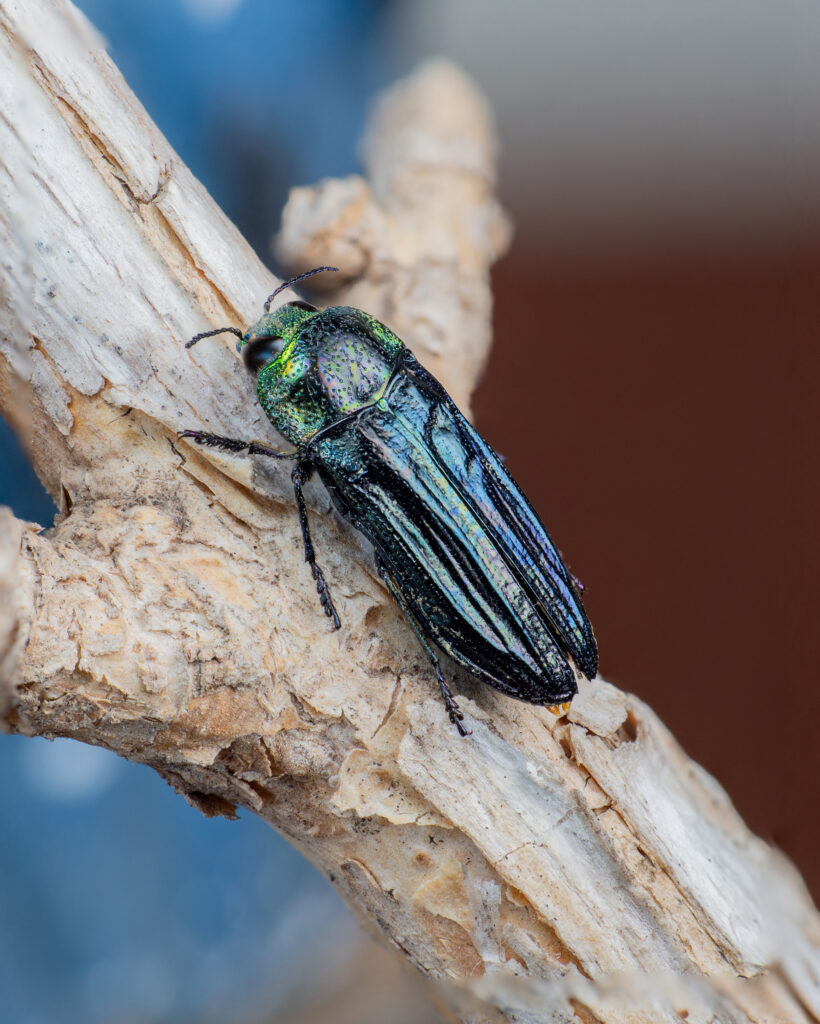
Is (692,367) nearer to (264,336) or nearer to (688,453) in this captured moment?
(688,453)

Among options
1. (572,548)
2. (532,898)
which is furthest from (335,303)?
(532,898)

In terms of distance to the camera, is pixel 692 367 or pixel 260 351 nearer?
pixel 260 351

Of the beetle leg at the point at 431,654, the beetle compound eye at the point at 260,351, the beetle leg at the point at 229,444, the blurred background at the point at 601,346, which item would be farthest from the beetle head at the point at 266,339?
the blurred background at the point at 601,346

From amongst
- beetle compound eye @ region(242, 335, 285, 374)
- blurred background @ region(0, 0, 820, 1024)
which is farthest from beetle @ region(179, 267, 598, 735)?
blurred background @ region(0, 0, 820, 1024)

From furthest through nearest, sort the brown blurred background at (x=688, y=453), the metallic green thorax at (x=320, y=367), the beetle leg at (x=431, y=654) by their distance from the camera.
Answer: the brown blurred background at (x=688, y=453)
the metallic green thorax at (x=320, y=367)
the beetle leg at (x=431, y=654)

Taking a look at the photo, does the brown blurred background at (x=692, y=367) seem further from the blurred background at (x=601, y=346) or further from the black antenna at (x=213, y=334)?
the black antenna at (x=213, y=334)

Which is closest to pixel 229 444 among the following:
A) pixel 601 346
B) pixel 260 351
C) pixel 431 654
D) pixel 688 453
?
pixel 260 351
